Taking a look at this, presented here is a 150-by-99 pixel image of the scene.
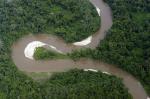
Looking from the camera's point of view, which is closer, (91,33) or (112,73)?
A: (112,73)

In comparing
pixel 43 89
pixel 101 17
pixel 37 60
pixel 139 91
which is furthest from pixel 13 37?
pixel 139 91

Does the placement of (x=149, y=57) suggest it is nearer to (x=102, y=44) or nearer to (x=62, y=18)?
(x=102, y=44)

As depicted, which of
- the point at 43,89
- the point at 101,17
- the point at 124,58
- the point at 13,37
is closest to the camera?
the point at 43,89

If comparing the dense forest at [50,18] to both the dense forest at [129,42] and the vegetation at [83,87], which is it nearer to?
the dense forest at [129,42]

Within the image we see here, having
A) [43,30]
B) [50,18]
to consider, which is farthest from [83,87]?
[50,18]

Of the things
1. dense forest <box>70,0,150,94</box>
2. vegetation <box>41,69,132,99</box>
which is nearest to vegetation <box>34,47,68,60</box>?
dense forest <box>70,0,150,94</box>

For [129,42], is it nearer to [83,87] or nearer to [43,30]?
[83,87]

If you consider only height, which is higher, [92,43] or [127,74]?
[92,43]

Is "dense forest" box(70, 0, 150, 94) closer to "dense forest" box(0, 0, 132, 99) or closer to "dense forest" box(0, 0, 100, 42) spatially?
"dense forest" box(0, 0, 132, 99)
